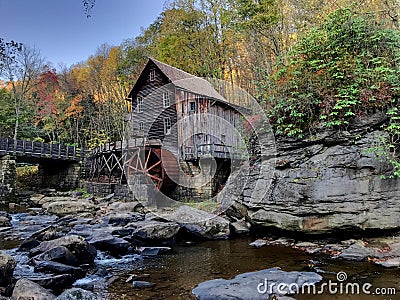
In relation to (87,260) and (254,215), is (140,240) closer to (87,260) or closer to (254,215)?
(87,260)

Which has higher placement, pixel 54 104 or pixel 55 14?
pixel 54 104

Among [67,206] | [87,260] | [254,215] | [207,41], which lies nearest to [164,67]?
[207,41]

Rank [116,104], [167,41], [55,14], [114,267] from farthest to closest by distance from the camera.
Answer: [116,104] < [167,41] < [114,267] < [55,14]

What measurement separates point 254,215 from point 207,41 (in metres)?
15.6

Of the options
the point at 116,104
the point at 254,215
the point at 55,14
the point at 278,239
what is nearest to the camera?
the point at 55,14

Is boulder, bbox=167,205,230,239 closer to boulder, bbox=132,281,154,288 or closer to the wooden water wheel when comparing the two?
boulder, bbox=132,281,154,288

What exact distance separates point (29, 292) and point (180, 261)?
3.16m

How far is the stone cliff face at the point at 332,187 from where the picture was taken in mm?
6769

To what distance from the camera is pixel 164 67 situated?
1739 cm

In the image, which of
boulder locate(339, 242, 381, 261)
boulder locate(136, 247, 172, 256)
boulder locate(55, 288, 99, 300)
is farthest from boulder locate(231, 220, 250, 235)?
boulder locate(55, 288, 99, 300)

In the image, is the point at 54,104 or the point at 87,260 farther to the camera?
the point at 54,104

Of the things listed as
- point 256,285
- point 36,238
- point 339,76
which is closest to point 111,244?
point 36,238

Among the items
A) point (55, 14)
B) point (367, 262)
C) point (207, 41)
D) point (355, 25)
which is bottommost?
point (367, 262)

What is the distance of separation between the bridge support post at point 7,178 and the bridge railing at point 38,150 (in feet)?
2.13
